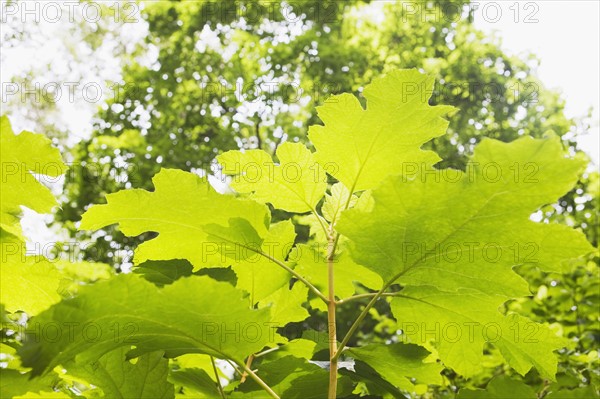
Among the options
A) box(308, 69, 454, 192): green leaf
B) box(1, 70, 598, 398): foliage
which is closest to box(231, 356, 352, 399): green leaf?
box(1, 70, 598, 398): foliage

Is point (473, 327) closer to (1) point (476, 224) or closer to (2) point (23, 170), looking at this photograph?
(1) point (476, 224)

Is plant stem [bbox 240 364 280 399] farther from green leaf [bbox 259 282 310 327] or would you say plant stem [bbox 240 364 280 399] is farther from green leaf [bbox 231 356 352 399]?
green leaf [bbox 259 282 310 327]

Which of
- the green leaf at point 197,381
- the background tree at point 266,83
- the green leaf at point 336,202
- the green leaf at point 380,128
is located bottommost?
the green leaf at point 197,381

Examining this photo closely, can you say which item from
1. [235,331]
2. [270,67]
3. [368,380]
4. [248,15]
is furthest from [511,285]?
[248,15]

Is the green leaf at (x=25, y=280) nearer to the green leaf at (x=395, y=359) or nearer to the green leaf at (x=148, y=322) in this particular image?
the green leaf at (x=148, y=322)

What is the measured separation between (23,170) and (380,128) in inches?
22.5

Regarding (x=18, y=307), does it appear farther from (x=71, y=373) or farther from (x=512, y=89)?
(x=512, y=89)

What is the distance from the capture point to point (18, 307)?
30.7 inches

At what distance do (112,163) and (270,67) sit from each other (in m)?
4.70

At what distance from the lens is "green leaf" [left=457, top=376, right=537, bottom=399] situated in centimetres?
100

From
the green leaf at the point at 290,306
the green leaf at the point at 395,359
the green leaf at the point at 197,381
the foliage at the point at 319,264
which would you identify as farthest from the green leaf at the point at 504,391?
the green leaf at the point at 197,381

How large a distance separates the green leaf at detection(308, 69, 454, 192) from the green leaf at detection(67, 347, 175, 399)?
450mm

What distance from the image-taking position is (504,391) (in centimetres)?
102

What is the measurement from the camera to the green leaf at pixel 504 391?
100 cm
